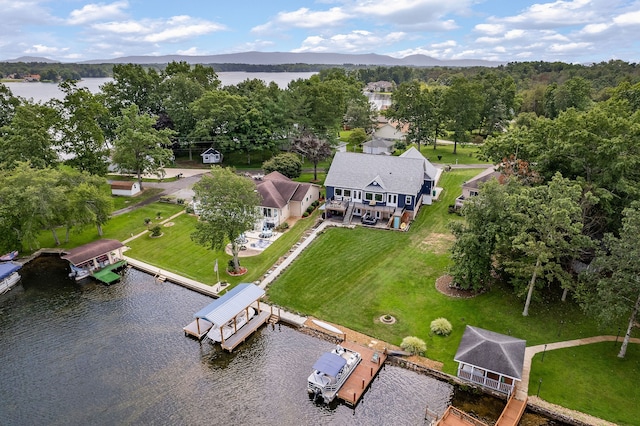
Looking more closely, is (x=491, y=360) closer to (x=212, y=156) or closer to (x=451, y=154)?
(x=451, y=154)

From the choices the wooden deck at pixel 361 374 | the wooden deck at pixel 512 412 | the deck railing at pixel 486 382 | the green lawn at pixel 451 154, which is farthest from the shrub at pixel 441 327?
the green lawn at pixel 451 154

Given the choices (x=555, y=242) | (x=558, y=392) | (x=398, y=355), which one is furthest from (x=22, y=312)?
(x=555, y=242)

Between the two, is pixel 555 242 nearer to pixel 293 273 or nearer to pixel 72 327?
pixel 293 273

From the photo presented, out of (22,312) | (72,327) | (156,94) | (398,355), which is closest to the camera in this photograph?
(398,355)

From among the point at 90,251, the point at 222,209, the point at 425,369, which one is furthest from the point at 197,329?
the point at 425,369

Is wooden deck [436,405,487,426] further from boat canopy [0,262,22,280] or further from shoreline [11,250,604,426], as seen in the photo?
boat canopy [0,262,22,280]

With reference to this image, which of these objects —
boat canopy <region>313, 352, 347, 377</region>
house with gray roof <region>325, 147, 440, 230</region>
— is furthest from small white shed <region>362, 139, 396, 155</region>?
boat canopy <region>313, 352, 347, 377</region>

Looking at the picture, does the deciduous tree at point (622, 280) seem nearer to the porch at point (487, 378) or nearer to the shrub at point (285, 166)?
the porch at point (487, 378)
